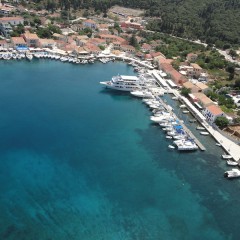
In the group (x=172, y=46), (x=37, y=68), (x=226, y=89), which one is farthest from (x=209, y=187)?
(x=172, y=46)

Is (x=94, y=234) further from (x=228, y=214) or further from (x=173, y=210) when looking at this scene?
(x=228, y=214)

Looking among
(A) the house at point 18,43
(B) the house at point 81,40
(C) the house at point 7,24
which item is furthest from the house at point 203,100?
(C) the house at point 7,24

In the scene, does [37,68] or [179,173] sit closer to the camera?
[179,173]

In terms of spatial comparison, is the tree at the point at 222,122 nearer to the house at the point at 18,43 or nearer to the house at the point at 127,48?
the house at the point at 127,48

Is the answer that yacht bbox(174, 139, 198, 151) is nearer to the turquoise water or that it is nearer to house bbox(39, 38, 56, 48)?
the turquoise water

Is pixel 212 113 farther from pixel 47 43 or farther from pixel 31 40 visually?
pixel 31 40

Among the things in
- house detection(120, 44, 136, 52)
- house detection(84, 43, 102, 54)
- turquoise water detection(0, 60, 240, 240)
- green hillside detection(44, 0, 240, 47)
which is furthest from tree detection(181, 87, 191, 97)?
green hillside detection(44, 0, 240, 47)
